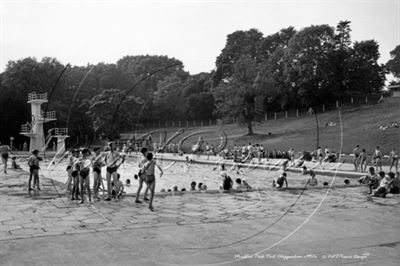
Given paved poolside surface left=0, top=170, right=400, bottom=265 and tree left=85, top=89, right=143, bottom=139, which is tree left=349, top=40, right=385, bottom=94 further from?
paved poolside surface left=0, top=170, right=400, bottom=265

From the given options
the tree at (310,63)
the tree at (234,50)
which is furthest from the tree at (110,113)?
the tree at (234,50)

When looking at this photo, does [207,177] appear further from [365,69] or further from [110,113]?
[365,69]

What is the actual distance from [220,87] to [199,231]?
47.6 m

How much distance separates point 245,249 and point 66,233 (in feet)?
11.5

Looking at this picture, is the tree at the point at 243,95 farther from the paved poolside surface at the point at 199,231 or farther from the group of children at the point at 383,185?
the paved poolside surface at the point at 199,231

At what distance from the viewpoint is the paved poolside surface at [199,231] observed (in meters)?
6.84

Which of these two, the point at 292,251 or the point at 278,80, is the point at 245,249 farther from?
the point at 278,80

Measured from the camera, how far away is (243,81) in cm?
5400

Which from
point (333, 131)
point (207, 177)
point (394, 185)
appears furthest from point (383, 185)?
point (333, 131)

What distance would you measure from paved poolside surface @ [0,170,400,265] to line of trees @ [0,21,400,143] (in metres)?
33.4

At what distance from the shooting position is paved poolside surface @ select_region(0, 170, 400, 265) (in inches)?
269

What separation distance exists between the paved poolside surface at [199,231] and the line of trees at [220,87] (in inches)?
1315

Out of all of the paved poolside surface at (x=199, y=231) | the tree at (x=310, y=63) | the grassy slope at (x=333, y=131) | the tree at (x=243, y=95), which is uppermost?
the tree at (x=310, y=63)

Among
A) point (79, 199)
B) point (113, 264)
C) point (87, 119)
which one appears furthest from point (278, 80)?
point (113, 264)
